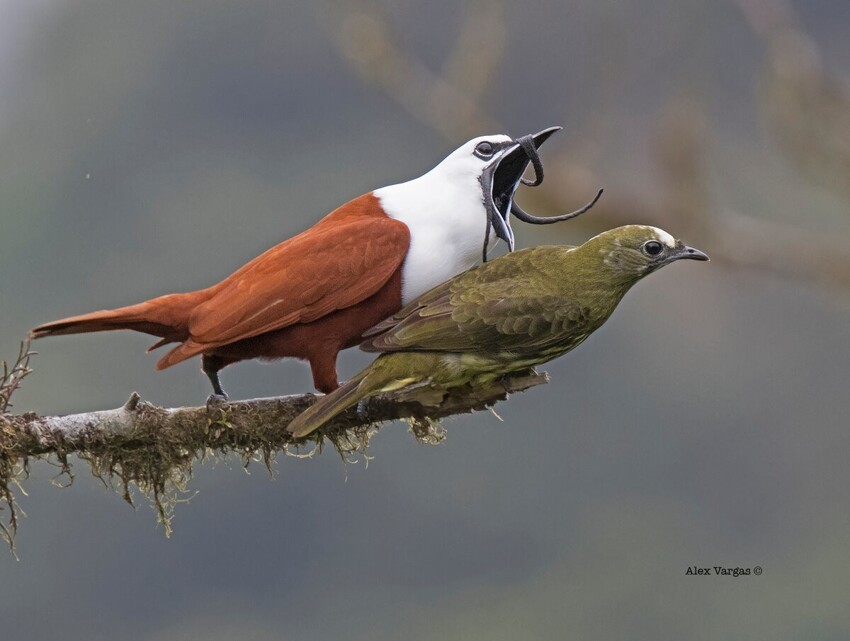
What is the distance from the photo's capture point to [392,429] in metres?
50.2

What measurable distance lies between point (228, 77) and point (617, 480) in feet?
90.5

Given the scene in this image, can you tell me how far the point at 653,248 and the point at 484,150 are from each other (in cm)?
78

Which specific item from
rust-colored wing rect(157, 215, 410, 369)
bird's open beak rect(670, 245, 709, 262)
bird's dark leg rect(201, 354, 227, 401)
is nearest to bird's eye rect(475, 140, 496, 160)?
rust-colored wing rect(157, 215, 410, 369)

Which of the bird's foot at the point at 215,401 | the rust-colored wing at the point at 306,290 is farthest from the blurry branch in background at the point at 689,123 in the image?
the bird's foot at the point at 215,401

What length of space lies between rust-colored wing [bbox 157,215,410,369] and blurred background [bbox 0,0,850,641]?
120 ft

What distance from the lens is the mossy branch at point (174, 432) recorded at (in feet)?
21.1

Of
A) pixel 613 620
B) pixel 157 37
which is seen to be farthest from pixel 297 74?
pixel 613 620

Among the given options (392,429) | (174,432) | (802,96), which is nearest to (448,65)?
(802,96)

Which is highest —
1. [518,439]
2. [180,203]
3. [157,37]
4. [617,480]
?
[157,37]

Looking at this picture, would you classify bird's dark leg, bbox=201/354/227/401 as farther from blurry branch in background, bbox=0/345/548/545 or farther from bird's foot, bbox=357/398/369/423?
bird's foot, bbox=357/398/369/423

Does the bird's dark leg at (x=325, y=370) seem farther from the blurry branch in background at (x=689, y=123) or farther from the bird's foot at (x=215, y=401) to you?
the blurry branch in background at (x=689, y=123)

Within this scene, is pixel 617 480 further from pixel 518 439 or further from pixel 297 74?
pixel 297 74

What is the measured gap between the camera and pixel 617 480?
73812 mm

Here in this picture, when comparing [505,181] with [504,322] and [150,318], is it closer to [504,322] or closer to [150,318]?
[504,322]
